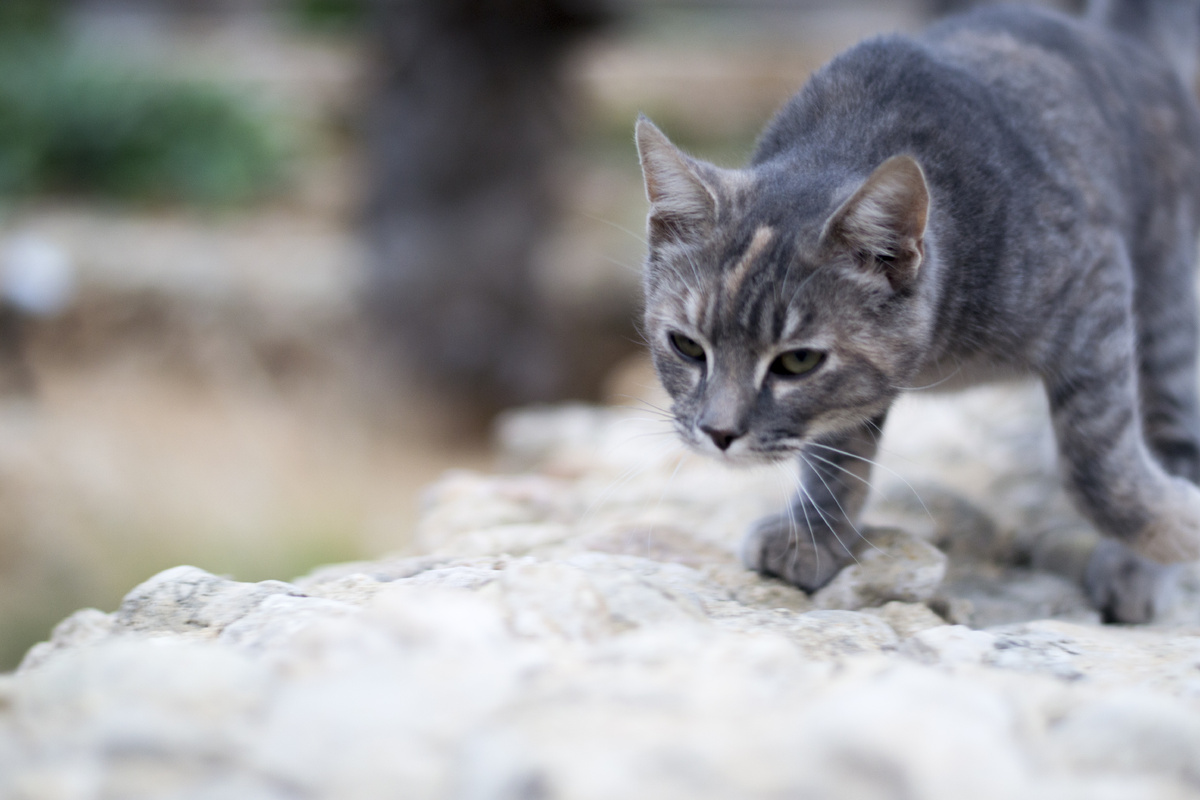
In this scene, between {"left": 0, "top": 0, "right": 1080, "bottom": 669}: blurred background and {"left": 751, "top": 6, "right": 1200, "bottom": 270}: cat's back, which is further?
{"left": 0, "top": 0, "right": 1080, "bottom": 669}: blurred background

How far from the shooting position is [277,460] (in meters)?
6.35

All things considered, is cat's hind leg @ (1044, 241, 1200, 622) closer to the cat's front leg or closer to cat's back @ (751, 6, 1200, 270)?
cat's back @ (751, 6, 1200, 270)

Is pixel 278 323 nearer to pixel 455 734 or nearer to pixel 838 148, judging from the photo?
pixel 838 148

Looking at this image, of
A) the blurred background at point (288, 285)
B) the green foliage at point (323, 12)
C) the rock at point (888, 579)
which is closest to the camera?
the rock at point (888, 579)

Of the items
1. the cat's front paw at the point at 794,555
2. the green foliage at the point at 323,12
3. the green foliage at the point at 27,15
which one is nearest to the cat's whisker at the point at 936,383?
the cat's front paw at the point at 794,555

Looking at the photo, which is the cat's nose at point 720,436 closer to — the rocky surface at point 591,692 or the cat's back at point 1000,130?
the rocky surface at point 591,692

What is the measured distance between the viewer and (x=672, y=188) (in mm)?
2379

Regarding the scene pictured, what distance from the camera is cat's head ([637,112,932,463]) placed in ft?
7.17

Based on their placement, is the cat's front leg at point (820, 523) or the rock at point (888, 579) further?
the cat's front leg at point (820, 523)

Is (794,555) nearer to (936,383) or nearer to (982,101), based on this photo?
(936,383)

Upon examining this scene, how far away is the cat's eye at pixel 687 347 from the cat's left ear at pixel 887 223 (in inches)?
13.9

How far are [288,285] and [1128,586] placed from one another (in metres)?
6.93

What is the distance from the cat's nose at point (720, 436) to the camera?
218cm

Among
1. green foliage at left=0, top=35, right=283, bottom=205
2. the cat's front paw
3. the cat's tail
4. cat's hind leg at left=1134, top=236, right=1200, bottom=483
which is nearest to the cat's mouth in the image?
the cat's front paw
